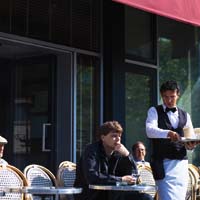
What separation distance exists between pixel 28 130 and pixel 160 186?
11.2 feet

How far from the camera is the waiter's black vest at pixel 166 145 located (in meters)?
6.08

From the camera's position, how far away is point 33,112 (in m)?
8.98

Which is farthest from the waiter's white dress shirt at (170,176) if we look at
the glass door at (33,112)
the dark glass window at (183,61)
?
the dark glass window at (183,61)

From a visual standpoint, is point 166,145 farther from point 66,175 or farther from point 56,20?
point 56,20

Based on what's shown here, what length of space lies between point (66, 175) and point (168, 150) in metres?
1.14

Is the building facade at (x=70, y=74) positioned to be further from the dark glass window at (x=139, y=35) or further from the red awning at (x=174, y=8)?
the red awning at (x=174, y=8)

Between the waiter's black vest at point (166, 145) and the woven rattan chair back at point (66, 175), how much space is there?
0.93 metres

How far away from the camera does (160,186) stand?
610cm

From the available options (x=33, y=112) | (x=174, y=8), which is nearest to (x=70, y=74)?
(x=33, y=112)

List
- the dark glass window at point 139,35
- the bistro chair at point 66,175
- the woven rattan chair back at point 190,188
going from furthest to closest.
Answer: the dark glass window at point 139,35 < the woven rattan chair back at point 190,188 < the bistro chair at point 66,175

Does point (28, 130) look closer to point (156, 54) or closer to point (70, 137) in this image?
point (70, 137)

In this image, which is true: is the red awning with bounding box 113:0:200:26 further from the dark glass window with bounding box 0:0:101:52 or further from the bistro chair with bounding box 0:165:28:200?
the bistro chair with bounding box 0:165:28:200

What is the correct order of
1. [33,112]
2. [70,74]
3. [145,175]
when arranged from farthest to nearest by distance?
[33,112] → [70,74] → [145,175]

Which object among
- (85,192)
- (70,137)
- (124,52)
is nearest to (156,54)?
(124,52)
